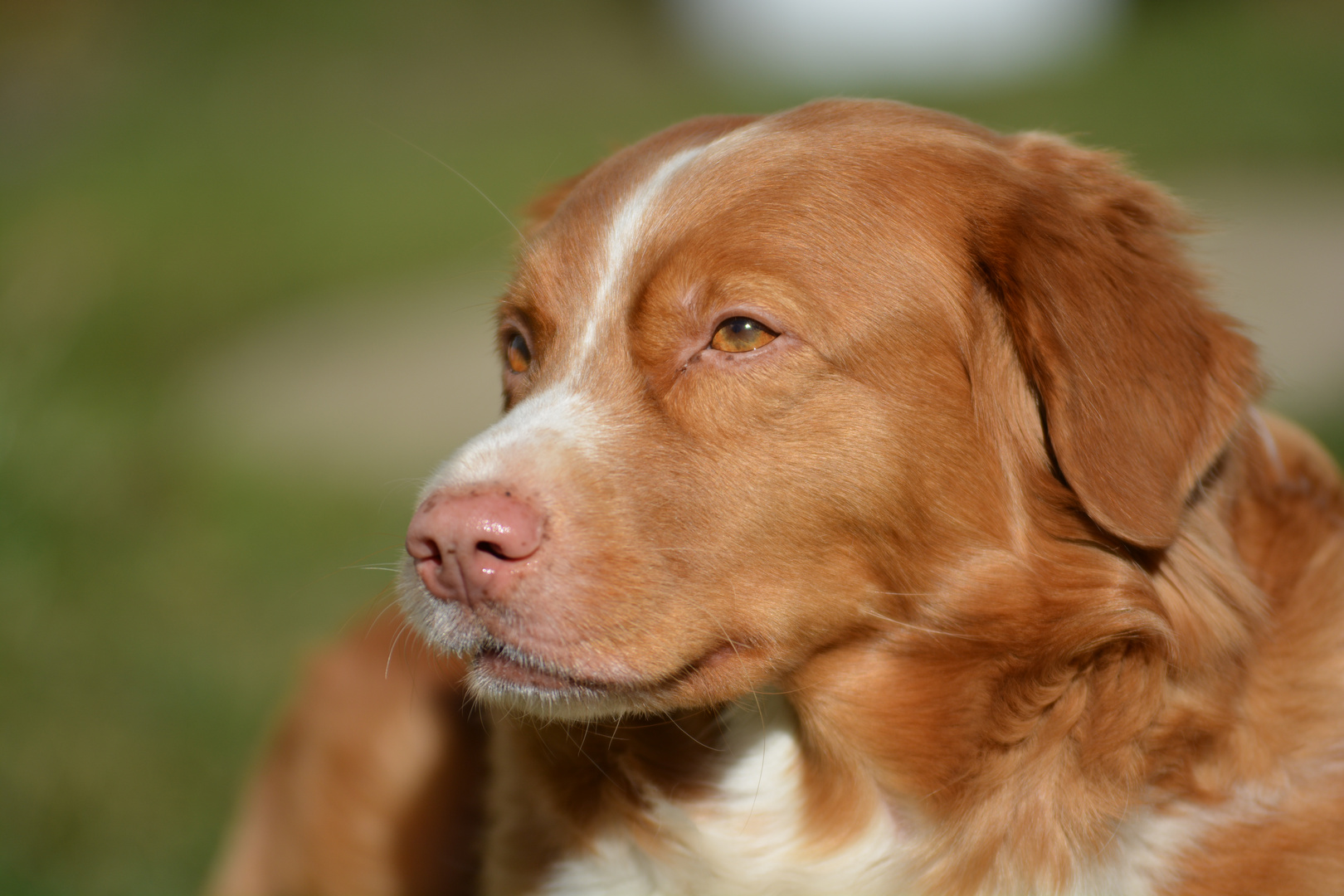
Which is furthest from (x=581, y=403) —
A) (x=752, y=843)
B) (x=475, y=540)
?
(x=752, y=843)

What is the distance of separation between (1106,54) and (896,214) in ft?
65.5

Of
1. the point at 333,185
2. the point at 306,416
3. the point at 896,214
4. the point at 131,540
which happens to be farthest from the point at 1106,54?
the point at 896,214

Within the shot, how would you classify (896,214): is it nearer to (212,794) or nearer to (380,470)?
(212,794)

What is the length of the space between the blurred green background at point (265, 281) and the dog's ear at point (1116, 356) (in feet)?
2.21

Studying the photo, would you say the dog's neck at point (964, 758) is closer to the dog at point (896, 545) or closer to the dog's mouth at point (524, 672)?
the dog at point (896, 545)

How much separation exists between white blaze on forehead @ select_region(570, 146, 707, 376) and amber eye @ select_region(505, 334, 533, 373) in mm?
398

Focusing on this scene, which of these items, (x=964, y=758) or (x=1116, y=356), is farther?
(x=964, y=758)

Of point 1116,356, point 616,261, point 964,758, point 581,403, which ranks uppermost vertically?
point 616,261

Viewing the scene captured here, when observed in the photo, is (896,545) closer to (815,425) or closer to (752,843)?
(815,425)

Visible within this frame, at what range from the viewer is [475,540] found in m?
2.43

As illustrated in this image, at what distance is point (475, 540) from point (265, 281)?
1531cm

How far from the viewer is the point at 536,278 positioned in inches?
120

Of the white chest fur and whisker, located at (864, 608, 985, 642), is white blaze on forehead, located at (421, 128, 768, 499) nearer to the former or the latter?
whisker, located at (864, 608, 985, 642)

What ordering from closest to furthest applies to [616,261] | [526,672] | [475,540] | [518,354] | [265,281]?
[475,540] < [526,672] < [616,261] < [518,354] < [265,281]
